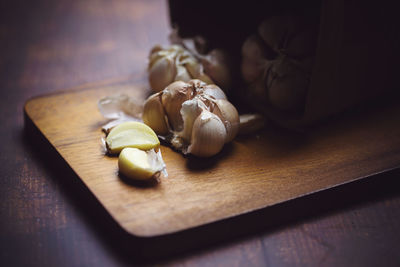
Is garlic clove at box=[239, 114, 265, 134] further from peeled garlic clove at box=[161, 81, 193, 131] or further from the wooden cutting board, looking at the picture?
peeled garlic clove at box=[161, 81, 193, 131]

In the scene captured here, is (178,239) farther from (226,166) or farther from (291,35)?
(291,35)

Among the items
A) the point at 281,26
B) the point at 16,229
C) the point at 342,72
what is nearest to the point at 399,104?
the point at 342,72

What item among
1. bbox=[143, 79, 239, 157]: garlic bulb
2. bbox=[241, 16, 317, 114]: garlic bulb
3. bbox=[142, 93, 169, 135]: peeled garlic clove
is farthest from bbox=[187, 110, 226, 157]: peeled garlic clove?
bbox=[241, 16, 317, 114]: garlic bulb

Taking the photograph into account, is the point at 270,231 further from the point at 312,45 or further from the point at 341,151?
the point at 312,45

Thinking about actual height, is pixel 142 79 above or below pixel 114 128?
below

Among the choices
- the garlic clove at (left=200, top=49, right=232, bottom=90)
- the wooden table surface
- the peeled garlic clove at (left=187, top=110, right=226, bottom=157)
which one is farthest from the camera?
the garlic clove at (left=200, top=49, right=232, bottom=90)

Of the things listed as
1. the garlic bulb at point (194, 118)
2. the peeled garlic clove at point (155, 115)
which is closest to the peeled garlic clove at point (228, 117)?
the garlic bulb at point (194, 118)

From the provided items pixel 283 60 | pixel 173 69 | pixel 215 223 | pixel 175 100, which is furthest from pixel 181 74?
pixel 215 223
